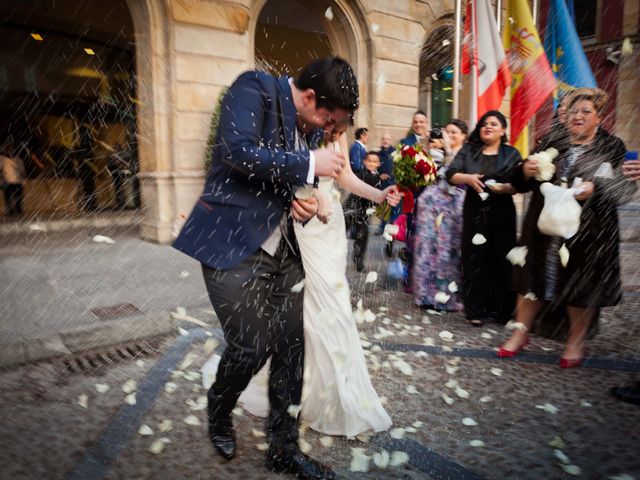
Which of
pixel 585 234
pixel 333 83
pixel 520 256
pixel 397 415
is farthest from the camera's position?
pixel 520 256

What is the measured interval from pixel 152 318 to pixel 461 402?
2732 millimetres

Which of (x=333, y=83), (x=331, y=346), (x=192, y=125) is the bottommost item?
(x=331, y=346)

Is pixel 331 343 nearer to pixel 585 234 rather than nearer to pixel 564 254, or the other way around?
pixel 564 254

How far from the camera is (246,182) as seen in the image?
7.02 feet

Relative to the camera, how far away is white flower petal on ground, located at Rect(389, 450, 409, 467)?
7.90ft

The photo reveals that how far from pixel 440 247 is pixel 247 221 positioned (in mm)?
3456

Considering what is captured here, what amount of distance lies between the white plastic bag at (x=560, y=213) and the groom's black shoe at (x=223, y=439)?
8.43ft

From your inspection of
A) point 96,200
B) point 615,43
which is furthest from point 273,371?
point 615,43

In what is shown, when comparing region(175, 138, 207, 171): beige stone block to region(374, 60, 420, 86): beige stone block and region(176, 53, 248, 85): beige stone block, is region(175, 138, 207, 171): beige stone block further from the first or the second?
region(374, 60, 420, 86): beige stone block

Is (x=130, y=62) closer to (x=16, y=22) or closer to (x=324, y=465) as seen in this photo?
(x=16, y=22)

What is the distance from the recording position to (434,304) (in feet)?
16.9

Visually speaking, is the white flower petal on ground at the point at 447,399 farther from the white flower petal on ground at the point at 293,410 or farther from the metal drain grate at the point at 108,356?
the metal drain grate at the point at 108,356

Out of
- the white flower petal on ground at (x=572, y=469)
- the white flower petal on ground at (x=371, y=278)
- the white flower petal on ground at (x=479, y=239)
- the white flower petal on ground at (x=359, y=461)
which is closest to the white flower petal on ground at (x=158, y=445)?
the white flower petal on ground at (x=359, y=461)

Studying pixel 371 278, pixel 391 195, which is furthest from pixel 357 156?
pixel 391 195
